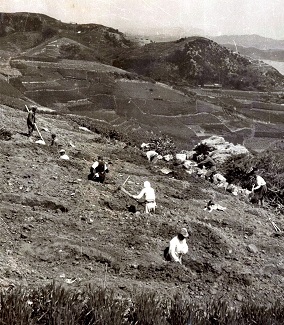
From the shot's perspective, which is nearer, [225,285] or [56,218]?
[225,285]

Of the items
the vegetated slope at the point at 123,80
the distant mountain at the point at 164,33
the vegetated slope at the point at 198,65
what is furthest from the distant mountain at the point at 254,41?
the vegetated slope at the point at 123,80

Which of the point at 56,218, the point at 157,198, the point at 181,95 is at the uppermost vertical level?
the point at 56,218

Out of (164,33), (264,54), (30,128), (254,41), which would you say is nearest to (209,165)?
(30,128)

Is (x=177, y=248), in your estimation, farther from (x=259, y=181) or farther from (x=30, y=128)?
(x=30, y=128)

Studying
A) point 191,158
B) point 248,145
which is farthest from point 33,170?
point 248,145

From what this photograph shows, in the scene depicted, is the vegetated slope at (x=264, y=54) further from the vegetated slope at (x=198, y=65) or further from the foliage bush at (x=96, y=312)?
the foliage bush at (x=96, y=312)

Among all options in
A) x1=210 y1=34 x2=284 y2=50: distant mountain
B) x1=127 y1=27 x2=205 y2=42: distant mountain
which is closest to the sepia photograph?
x1=127 y1=27 x2=205 y2=42: distant mountain

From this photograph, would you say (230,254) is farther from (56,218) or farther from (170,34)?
(170,34)
